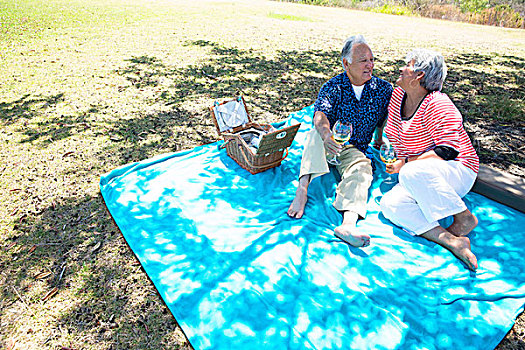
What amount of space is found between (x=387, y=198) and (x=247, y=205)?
1.46 metres

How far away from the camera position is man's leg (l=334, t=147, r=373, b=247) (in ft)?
10.5

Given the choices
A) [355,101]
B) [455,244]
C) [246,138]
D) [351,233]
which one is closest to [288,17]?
[246,138]

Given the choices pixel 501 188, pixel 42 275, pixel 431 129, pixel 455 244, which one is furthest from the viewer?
pixel 501 188

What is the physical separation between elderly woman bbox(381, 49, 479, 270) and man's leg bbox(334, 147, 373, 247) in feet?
0.92

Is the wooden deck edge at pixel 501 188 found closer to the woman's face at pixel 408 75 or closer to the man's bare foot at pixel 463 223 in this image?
the man's bare foot at pixel 463 223

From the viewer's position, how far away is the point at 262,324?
256 cm

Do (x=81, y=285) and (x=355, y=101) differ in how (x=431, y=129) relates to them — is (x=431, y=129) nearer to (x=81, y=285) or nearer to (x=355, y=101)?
(x=355, y=101)

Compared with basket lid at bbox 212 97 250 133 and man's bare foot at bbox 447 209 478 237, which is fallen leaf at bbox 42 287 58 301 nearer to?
basket lid at bbox 212 97 250 133

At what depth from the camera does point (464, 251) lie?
120 inches

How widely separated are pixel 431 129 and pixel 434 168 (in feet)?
1.35

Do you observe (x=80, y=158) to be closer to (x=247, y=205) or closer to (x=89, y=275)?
(x=89, y=275)

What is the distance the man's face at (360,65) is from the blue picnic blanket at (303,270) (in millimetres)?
1151

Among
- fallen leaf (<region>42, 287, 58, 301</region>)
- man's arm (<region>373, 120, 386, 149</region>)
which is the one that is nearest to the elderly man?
man's arm (<region>373, 120, 386, 149</region>)

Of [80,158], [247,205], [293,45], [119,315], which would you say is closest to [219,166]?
[247,205]
